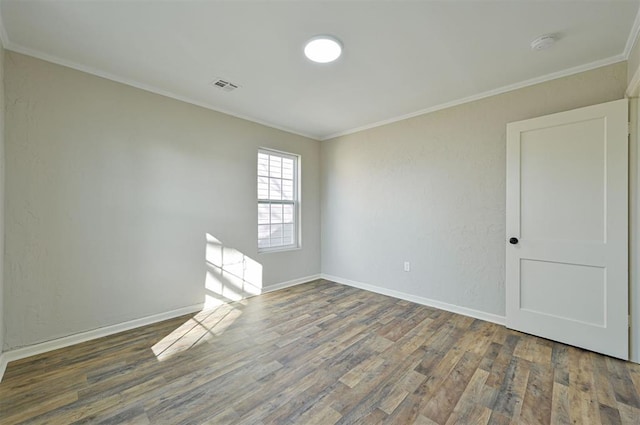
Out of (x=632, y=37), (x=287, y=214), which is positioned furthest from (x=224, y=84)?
(x=632, y=37)

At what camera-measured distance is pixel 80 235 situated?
8.05 ft

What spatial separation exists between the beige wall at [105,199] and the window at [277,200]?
415 millimetres

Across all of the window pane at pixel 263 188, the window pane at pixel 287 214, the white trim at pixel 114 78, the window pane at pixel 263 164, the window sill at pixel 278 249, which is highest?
the white trim at pixel 114 78

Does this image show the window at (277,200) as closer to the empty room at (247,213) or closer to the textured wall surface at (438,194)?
the empty room at (247,213)

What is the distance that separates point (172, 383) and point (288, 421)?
935mm

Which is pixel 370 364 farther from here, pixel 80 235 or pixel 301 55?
pixel 80 235

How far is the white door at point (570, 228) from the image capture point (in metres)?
2.21

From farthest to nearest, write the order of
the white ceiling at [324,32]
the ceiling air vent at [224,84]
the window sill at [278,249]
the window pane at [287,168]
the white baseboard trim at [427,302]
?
the window pane at [287,168] → the window sill at [278,249] → the white baseboard trim at [427,302] → the ceiling air vent at [224,84] → the white ceiling at [324,32]

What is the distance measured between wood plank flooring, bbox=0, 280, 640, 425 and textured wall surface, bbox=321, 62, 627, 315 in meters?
0.73

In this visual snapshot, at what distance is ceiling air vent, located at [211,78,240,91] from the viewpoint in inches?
107

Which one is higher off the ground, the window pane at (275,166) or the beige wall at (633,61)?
the beige wall at (633,61)

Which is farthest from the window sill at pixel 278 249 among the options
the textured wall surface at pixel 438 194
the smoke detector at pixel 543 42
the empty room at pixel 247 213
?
the smoke detector at pixel 543 42

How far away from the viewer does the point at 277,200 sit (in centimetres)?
422

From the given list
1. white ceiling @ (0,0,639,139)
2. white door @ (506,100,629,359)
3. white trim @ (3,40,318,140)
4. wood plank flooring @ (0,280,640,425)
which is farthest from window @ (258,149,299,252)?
white door @ (506,100,629,359)
